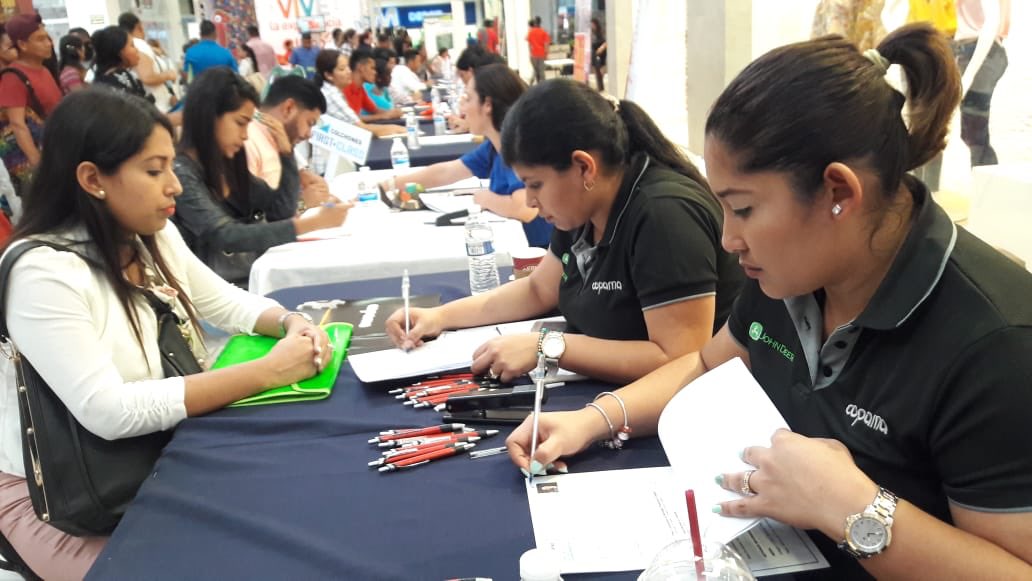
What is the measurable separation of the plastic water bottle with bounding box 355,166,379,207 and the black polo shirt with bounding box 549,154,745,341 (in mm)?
1809

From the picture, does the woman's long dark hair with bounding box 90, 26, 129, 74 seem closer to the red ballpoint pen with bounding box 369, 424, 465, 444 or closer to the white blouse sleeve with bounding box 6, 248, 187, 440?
the white blouse sleeve with bounding box 6, 248, 187, 440

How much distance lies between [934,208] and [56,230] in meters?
1.54

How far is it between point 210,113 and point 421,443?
6.44 ft

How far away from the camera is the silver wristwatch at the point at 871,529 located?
0.79 m

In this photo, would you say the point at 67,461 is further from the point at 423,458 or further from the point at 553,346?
the point at 553,346

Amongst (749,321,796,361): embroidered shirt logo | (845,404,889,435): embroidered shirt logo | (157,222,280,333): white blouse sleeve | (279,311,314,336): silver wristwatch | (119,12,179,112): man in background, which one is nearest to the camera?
(845,404,889,435): embroidered shirt logo

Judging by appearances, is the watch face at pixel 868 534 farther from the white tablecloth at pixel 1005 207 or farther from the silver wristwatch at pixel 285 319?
the white tablecloth at pixel 1005 207

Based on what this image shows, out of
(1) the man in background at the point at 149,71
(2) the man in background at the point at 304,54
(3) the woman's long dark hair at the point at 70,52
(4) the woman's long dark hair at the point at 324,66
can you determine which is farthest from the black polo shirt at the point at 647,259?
(2) the man in background at the point at 304,54

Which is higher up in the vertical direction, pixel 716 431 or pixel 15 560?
pixel 716 431

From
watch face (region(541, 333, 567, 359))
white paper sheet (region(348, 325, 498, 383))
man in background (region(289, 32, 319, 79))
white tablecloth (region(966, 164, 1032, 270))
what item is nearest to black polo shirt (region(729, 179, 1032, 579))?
watch face (region(541, 333, 567, 359))

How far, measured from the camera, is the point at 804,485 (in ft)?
2.74

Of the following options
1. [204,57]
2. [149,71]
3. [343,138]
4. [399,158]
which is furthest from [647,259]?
[204,57]

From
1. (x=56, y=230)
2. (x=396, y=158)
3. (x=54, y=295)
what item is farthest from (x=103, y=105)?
(x=396, y=158)

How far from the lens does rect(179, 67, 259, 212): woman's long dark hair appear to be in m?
2.72
